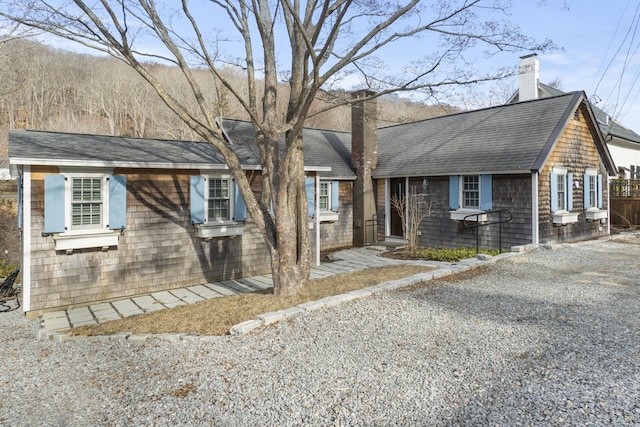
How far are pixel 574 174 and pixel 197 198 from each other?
11.6 meters

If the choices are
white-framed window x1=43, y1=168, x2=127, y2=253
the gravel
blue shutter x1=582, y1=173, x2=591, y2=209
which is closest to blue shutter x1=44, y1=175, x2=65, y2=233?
white-framed window x1=43, y1=168, x2=127, y2=253

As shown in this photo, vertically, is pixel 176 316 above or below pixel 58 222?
below

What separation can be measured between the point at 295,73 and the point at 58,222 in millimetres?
5026

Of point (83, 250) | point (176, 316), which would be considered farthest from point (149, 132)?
point (176, 316)

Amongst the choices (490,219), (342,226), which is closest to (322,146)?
(342,226)

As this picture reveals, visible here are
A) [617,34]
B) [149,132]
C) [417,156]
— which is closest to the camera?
[417,156]

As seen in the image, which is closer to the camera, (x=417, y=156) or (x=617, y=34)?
(x=417, y=156)

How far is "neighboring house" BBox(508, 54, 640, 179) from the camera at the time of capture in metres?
19.4

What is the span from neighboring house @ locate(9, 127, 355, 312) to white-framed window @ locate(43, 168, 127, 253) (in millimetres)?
17

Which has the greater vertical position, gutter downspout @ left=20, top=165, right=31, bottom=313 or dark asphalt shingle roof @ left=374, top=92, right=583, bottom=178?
dark asphalt shingle roof @ left=374, top=92, right=583, bottom=178

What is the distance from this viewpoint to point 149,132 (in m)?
34.4

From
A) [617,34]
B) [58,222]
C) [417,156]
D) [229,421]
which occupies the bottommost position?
[229,421]

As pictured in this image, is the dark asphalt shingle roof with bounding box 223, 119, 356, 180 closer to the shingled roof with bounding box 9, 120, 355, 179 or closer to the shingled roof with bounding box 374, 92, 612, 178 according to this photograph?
the shingled roof with bounding box 374, 92, 612, 178

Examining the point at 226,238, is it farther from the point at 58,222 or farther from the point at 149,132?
the point at 149,132
